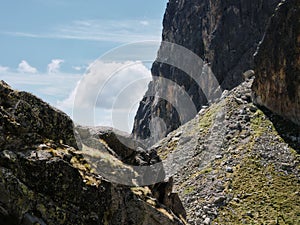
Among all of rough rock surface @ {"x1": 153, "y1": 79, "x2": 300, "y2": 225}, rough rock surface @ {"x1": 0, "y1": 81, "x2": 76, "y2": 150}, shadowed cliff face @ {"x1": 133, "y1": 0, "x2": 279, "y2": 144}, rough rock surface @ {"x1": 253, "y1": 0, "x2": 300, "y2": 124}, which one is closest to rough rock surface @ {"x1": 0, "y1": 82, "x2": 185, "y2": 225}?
rough rock surface @ {"x1": 0, "y1": 81, "x2": 76, "y2": 150}

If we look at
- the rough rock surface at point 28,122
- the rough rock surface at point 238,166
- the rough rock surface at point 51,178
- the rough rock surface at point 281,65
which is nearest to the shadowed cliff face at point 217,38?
the rough rock surface at point 281,65

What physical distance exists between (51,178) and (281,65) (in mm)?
54358

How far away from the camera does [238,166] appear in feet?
177

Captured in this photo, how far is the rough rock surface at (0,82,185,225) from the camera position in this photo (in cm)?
1496

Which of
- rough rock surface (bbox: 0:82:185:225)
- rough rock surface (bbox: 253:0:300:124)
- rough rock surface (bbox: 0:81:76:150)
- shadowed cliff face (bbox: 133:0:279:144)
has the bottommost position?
rough rock surface (bbox: 0:82:185:225)

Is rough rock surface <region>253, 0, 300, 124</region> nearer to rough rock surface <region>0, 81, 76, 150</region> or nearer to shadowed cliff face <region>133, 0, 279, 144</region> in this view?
shadowed cliff face <region>133, 0, 279, 144</region>

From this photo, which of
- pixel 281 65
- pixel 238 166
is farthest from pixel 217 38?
pixel 238 166

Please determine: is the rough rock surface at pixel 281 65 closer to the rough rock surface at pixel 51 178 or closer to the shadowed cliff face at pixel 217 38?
the shadowed cliff face at pixel 217 38

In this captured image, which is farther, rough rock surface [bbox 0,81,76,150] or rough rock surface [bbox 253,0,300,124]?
rough rock surface [bbox 253,0,300,124]

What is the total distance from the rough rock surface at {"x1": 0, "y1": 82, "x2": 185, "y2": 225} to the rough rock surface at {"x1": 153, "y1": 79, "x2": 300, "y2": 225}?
2870cm

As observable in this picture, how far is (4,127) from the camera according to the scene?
1608cm

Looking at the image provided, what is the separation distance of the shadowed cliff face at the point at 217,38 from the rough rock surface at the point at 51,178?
3830 inches

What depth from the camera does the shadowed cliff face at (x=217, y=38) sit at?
115500 millimetres

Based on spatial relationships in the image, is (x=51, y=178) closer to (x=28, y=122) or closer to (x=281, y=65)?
(x=28, y=122)
